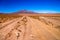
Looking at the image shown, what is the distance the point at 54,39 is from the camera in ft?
32.6

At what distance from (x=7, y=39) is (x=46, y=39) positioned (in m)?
3.32

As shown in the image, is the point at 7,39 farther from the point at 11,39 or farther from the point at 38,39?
the point at 38,39

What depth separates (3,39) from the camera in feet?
33.1

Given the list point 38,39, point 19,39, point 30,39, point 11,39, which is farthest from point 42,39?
point 11,39

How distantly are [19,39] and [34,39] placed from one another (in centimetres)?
127

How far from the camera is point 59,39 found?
33.0 ft

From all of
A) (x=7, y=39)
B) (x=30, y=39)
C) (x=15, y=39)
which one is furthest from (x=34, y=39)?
(x=7, y=39)

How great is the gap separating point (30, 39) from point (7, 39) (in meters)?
1.98

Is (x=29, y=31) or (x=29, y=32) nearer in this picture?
(x=29, y=32)

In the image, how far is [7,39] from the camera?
10117mm

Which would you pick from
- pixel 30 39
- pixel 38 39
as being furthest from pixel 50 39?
pixel 30 39

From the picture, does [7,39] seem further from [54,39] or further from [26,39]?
[54,39]

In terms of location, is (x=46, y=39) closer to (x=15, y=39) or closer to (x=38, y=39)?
(x=38, y=39)

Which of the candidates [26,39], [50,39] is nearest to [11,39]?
[26,39]
